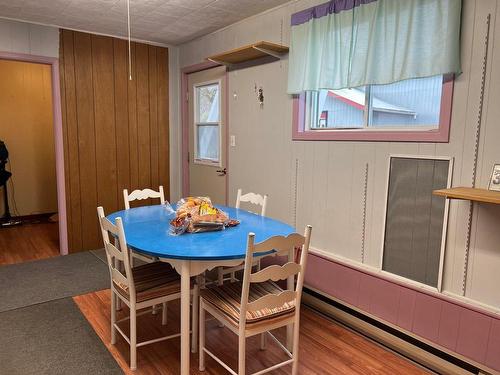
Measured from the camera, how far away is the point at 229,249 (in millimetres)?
1929

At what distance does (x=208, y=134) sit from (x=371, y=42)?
90.0 inches

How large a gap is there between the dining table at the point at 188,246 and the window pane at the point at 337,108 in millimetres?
984

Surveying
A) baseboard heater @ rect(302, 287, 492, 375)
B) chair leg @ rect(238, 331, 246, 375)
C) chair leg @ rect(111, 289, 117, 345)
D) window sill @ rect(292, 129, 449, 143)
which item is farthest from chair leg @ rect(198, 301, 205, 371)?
window sill @ rect(292, 129, 449, 143)

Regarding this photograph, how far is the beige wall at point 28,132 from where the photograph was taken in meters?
5.26

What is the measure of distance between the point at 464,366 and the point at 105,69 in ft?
13.4

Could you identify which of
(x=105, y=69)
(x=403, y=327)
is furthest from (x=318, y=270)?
(x=105, y=69)

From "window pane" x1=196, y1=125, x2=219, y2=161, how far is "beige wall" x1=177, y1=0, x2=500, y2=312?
0.40 metres

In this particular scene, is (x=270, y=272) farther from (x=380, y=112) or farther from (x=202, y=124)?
(x=202, y=124)

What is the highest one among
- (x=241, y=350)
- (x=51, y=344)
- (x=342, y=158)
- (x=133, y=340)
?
(x=342, y=158)

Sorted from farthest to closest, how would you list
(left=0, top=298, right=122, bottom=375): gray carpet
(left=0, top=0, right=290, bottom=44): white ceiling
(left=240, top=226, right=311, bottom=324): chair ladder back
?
(left=0, top=0, right=290, bottom=44): white ceiling → (left=0, top=298, right=122, bottom=375): gray carpet → (left=240, top=226, right=311, bottom=324): chair ladder back

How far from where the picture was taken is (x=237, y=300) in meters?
1.99

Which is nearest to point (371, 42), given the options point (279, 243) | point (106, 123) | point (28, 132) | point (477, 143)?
point (477, 143)

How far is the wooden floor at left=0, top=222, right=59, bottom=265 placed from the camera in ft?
13.4

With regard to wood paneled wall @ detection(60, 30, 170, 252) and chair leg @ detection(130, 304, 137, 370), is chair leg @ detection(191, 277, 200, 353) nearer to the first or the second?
chair leg @ detection(130, 304, 137, 370)
